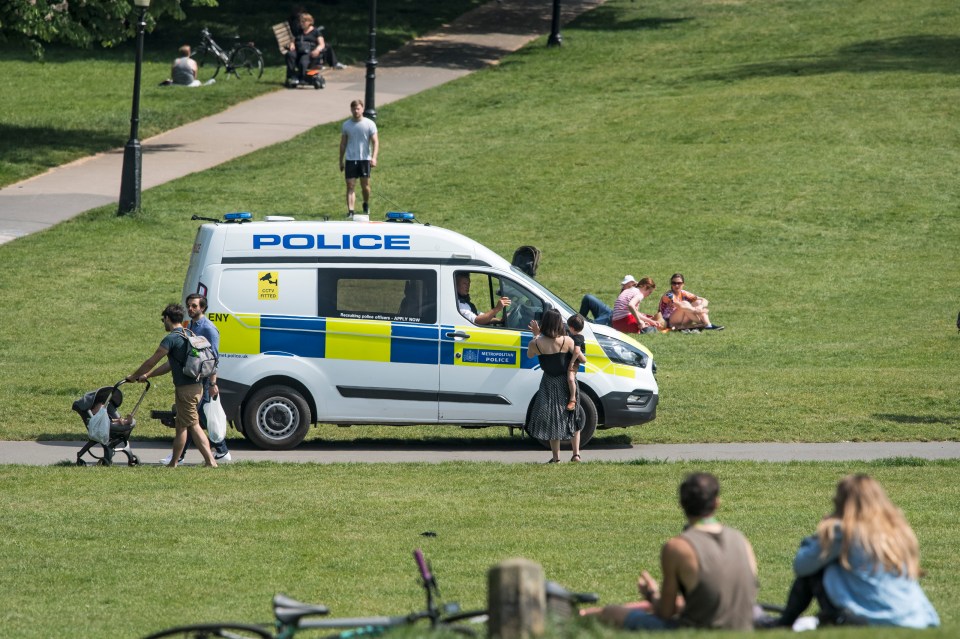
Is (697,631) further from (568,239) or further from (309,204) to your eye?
(309,204)

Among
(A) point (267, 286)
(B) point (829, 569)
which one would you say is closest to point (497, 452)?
(A) point (267, 286)

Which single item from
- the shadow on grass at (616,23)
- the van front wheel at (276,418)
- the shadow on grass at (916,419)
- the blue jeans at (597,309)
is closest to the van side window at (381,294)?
the van front wheel at (276,418)

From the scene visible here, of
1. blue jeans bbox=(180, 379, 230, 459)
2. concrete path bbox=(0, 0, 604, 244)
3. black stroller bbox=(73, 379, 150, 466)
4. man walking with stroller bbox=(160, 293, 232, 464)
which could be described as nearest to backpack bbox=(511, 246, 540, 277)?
man walking with stroller bbox=(160, 293, 232, 464)

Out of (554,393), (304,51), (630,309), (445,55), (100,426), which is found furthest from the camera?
(445,55)

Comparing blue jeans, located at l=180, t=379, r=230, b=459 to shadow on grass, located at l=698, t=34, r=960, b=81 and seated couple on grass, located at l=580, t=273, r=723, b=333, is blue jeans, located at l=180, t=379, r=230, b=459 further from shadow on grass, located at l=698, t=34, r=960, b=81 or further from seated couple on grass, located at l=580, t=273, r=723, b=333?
shadow on grass, located at l=698, t=34, r=960, b=81

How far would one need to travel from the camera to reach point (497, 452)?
50.9 ft

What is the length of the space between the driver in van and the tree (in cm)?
1523

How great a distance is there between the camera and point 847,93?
115 feet

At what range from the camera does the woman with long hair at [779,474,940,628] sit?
6.66m

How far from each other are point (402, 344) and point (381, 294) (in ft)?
1.93

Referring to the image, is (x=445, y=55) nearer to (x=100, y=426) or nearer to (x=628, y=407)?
(x=628, y=407)

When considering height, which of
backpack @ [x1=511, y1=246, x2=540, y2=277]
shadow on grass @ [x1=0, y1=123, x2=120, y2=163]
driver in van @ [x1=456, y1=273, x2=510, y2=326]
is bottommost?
driver in van @ [x1=456, y1=273, x2=510, y2=326]

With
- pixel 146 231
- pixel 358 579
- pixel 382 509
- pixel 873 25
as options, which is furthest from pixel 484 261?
pixel 873 25

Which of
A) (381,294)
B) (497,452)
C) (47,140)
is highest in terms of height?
(47,140)
